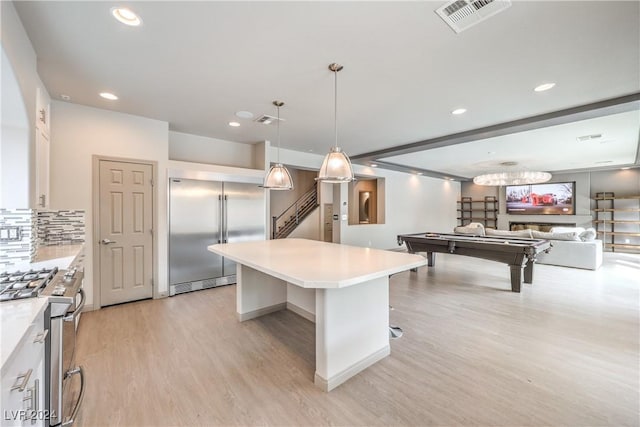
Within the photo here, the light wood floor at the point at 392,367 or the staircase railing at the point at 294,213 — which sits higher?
the staircase railing at the point at 294,213

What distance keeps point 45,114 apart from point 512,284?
6.52 metres

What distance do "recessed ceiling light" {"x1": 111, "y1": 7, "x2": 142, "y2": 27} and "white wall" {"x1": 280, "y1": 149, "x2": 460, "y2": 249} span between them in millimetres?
3866

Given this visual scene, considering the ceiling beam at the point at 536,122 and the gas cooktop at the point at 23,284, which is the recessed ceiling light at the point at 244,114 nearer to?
the gas cooktop at the point at 23,284

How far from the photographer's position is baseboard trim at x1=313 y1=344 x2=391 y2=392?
6.42 feet

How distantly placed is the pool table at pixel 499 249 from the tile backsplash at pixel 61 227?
18.3 feet

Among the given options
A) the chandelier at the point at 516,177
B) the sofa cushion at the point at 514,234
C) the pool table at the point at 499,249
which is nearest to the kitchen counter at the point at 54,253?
the pool table at the point at 499,249

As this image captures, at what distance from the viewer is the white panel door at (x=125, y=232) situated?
11.7 feet

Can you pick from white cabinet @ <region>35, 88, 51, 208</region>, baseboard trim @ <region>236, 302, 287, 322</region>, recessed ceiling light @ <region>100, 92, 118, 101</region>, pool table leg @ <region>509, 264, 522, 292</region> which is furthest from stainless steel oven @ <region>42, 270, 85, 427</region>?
pool table leg @ <region>509, 264, 522, 292</region>

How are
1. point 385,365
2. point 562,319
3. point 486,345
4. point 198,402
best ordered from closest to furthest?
point 198,402
point 385,365
point 486,345
point 562,319

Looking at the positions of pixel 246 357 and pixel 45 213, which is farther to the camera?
pixel 45 213

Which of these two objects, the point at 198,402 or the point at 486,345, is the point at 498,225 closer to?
the point at 486,345

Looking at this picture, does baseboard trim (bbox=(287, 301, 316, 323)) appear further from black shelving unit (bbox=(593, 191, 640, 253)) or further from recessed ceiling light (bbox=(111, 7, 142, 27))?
black shelving unit (bbox=(593, 191, 640, 253))

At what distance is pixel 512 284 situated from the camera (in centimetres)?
419

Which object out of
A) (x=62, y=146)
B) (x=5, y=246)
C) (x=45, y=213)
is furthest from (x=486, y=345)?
(x=62, y=146)
